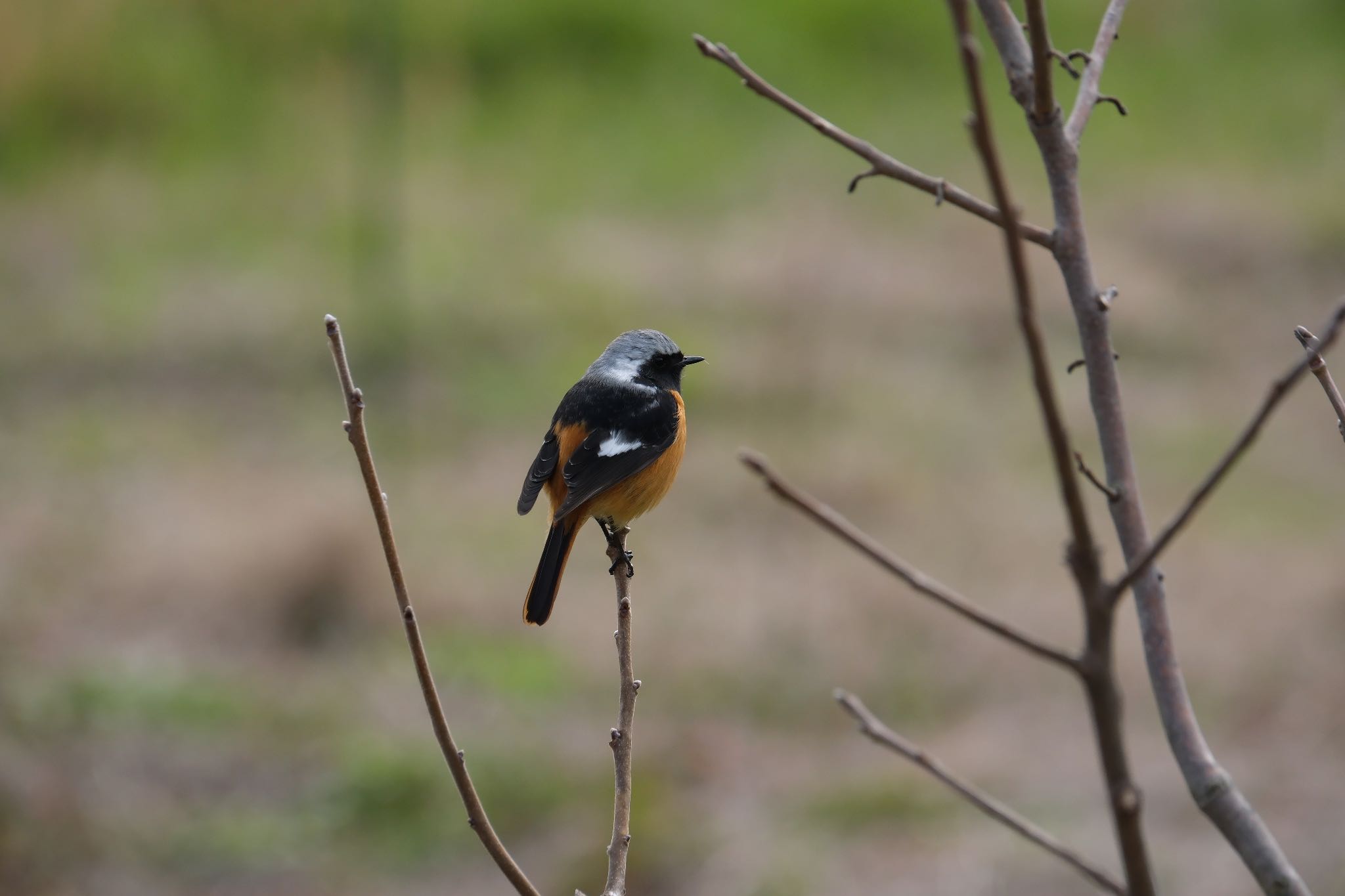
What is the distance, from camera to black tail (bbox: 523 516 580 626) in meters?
2.35

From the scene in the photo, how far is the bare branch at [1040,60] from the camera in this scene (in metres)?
1.20

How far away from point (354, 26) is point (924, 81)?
6.49m

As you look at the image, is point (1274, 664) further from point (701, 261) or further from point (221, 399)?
point (221, 399)

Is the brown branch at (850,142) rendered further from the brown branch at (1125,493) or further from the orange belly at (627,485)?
the orange belly at (627,485)

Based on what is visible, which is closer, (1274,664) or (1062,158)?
(1062,158)

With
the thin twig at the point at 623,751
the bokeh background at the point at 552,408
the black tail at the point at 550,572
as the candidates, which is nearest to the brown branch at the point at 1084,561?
the thin twig at the point at 623,751

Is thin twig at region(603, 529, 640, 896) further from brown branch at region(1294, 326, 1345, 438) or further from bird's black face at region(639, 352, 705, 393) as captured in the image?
bird's black face at region(639, 352, 705, 393)

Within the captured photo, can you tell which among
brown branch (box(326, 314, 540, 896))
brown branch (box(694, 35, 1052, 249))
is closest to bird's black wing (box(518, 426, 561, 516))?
brown branch (box(694, 35, 1052, 249))

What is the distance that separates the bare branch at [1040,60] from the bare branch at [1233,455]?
1.25ft

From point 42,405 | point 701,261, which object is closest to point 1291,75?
point 701,261

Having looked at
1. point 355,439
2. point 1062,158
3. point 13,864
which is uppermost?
point 1062,158

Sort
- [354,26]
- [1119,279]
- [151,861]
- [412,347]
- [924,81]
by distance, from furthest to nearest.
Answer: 1. [924,81]
2. [354,26]
3. [1119,279]
4. [412,347]
5. [151,861]

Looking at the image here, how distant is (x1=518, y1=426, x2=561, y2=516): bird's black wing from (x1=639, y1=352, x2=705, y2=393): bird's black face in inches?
10.2

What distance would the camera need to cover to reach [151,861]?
610 centimetres
